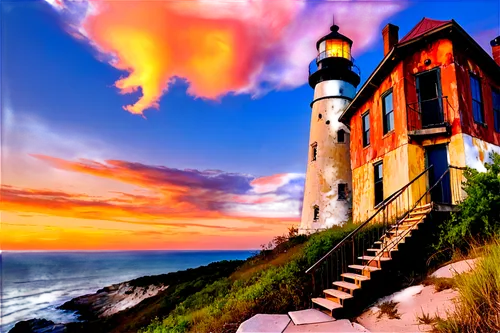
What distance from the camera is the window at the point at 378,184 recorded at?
14560 mm

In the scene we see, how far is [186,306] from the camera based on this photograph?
14570 mm

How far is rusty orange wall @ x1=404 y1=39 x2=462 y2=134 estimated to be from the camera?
11535mm

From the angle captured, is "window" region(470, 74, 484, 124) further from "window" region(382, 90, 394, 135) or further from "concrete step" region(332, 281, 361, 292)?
"concrete step" region(332, 281, 361, 292)

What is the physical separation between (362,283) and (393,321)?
4.61 ft

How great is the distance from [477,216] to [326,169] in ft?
54.6

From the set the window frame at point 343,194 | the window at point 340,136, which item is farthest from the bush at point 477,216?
the window at point 340,136

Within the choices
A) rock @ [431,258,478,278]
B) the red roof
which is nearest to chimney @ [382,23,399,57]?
the red roof

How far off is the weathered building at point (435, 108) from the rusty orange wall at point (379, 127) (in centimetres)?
4

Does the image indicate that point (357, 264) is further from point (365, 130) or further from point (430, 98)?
point (365, 130)

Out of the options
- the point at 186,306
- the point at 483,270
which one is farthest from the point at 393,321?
the point at 186,306

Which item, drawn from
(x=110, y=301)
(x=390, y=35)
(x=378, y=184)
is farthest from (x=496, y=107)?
(x=110, y=301)

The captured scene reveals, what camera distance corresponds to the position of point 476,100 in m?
12.6

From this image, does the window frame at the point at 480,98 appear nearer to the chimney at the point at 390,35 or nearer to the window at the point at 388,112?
the window at the point at 388,112

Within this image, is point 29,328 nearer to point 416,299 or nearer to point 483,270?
point 416,299
